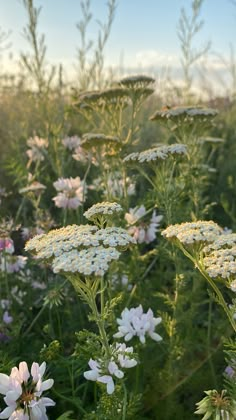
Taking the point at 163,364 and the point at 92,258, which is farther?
the point at 163,364

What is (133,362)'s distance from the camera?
6.24ft

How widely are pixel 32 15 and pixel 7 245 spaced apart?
7.34 ft

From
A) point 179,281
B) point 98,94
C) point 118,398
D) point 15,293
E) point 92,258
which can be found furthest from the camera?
point 98,94

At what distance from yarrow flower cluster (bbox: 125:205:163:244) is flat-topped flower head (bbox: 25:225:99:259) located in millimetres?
1065

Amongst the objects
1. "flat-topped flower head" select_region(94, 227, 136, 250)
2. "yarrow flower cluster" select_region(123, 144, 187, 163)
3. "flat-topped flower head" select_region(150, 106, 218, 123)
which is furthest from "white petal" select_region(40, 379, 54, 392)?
"flat-topped flower head" select_region(150, 106, 218, 123)

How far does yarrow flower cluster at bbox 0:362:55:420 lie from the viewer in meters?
1.65

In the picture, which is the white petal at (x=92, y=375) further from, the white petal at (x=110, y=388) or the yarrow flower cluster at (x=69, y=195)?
the yarrow flower cluster at (x=69, y=195)

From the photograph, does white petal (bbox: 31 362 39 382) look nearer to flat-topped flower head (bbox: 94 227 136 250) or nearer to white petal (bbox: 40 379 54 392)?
white petal (bbox: 40 379 54 392)

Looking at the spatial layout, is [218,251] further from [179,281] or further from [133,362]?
[179,281]

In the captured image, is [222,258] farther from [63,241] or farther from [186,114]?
[186,114]

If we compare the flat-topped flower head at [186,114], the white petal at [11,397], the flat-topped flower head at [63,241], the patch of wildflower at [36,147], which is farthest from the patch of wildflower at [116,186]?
the white petal at [11,397]

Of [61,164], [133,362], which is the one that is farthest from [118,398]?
[61,164]

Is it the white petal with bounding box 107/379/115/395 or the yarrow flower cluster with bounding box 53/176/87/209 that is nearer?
the white petal with bounding box 107/379/115/395

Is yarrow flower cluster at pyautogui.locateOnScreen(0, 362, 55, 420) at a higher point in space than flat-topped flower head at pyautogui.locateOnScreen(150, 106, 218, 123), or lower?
lower
